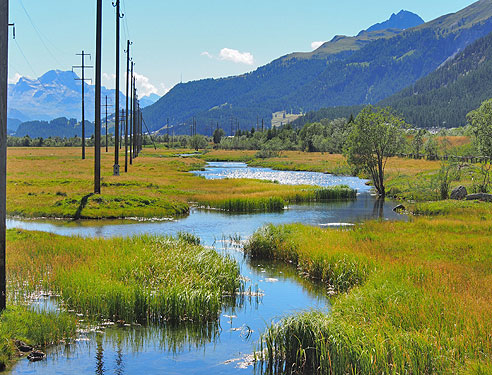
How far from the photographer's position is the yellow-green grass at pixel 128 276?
15000 millimetres

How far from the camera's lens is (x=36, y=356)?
12008mm

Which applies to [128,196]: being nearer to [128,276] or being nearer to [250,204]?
[250,204]

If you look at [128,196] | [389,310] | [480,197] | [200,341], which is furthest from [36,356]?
[480,197]

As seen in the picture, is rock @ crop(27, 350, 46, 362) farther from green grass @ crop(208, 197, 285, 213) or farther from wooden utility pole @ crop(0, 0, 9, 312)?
green grass @ crop(208, 197, 285, 213)

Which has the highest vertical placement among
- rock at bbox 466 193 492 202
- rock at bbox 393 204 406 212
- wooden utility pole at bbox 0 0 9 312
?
wooden utility pole at bbox 0 0 9 312

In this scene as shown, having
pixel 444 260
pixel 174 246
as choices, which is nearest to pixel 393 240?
pixel 444 260

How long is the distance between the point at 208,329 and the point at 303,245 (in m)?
9.81

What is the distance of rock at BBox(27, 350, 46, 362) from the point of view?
1193cm

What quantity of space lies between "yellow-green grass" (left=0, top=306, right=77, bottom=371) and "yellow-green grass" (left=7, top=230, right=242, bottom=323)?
4.20ft

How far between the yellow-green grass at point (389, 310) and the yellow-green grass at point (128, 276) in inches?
121

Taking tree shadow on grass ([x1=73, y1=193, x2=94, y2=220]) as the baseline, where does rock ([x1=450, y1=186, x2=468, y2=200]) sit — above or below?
above

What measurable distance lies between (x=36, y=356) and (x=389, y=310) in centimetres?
864

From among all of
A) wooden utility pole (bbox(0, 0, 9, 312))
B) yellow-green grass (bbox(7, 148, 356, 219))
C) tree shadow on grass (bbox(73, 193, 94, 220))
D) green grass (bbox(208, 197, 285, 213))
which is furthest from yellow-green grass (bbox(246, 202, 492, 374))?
green grass (bbox(208, 197, 285, 213))

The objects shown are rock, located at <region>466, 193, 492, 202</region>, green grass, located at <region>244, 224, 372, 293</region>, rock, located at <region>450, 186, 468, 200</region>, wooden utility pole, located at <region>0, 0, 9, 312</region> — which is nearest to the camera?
wooden utility pole, located at <region>0, 0, 9, 312</region>
